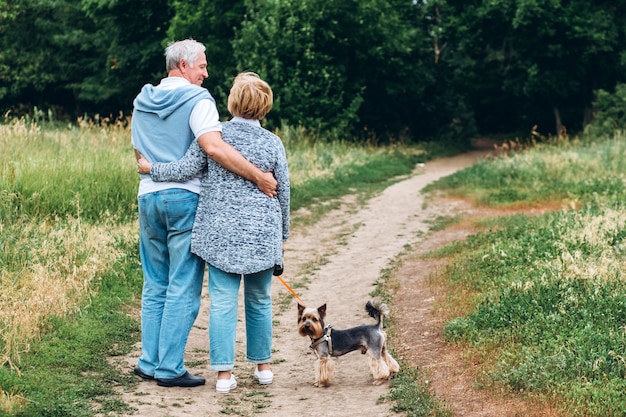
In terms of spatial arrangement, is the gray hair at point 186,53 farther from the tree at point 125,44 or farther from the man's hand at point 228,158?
the tree at point 125,44

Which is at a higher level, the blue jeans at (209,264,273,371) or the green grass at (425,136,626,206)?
the blue jeans at (209,264,273,371)

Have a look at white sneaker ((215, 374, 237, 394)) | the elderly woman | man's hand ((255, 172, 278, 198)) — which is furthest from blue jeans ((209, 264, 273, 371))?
man's hand ((255, 172, 278, 198))

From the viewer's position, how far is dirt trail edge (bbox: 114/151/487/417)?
544 centimetres

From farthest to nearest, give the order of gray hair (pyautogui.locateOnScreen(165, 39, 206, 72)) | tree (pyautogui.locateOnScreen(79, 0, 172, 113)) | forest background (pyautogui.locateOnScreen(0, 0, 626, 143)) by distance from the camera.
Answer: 1. tree (pyautogui.locateOnScreen(79, 0, 172, 113))
2. forest background (pyautogui.locateOnScreen(0, 0, 626, 143))
3. gray hair (pyautogui.locateOnScreen(165, 39, 206, 72))

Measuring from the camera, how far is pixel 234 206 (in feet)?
17.8

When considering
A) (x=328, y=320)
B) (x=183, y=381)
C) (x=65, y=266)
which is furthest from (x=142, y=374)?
(x=328, y=320)

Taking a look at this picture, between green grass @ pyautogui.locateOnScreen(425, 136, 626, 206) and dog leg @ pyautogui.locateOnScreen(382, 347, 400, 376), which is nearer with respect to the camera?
dog leg @ pyautogui.locateOnScreen(382, 347, 400, 376)

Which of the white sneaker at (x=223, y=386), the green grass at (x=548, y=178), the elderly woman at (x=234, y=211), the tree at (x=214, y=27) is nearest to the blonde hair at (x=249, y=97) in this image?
the elderly woman at (x=234, y=211)

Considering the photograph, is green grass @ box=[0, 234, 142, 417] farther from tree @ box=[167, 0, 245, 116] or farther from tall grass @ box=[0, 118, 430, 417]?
tree @ box=[167, 0, 245, 116]

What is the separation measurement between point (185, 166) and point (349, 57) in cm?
2553

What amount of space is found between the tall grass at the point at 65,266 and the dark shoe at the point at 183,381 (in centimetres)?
33

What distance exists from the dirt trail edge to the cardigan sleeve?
4.99 feet

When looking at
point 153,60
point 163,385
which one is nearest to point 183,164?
point 163,385

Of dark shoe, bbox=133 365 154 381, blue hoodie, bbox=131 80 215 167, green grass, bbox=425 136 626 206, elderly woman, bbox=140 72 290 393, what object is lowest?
green grass, bbox=425 136 626 206
